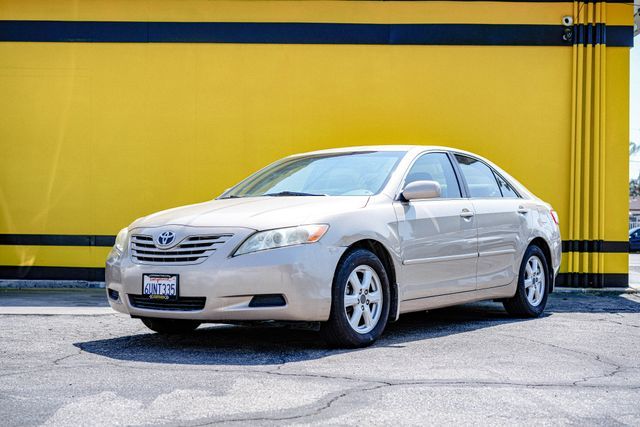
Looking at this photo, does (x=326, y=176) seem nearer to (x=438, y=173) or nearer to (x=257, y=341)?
(x=438, y=173)

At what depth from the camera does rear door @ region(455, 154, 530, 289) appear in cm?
824

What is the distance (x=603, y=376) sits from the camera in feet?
18.8

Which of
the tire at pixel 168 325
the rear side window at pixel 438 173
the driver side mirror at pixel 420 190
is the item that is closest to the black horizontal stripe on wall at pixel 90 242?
the rear side window at pixel 438 173

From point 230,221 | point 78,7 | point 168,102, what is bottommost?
point 230,221

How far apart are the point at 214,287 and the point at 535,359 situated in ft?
7.04

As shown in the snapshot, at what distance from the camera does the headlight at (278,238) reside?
6.37 m

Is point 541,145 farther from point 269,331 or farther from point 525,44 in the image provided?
point 269,331

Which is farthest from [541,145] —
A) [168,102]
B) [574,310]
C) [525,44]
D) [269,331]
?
[269,331]

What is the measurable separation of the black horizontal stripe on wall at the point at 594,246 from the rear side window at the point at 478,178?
359 centimetres

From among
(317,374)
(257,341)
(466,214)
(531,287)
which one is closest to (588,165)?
(531,287)

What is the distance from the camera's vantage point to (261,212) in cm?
666

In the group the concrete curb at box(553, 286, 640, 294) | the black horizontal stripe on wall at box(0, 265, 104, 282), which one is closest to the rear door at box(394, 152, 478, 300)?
the concrete curb at box(553, 286, 640, 294)

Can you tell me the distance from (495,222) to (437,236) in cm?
101

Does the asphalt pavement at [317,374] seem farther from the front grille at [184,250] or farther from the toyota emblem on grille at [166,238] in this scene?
the toyota emblem on grille at [166,238]
